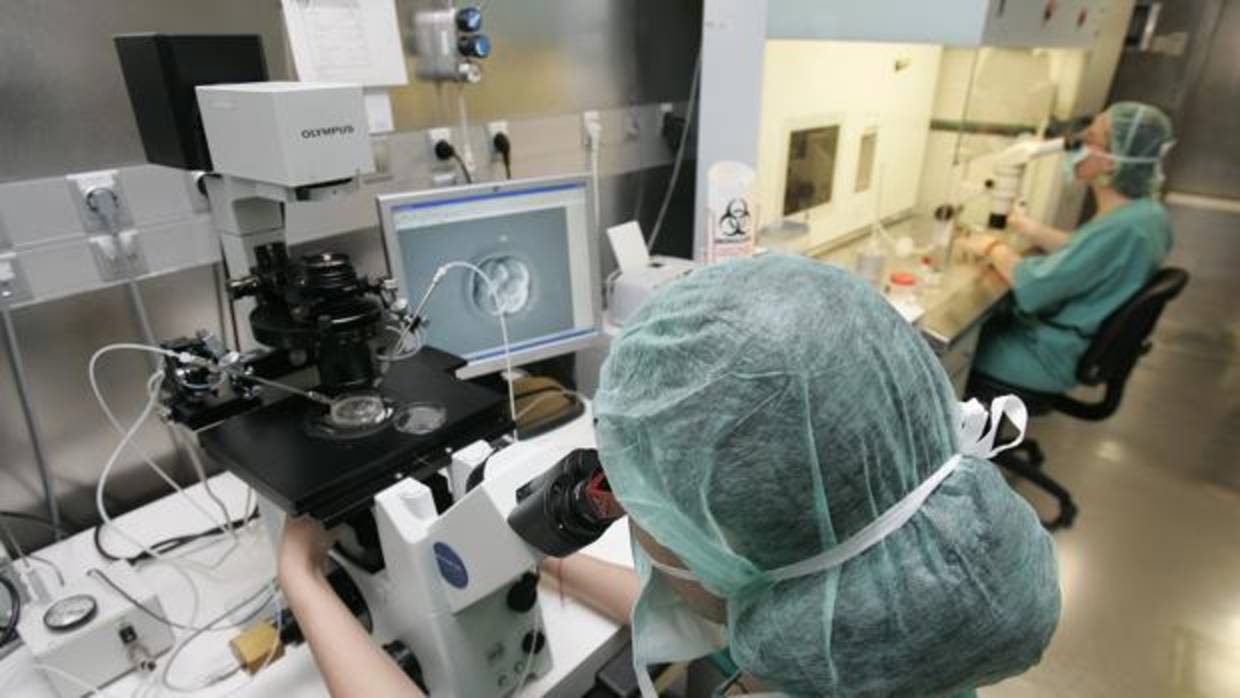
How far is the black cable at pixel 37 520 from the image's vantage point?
112 centimetres

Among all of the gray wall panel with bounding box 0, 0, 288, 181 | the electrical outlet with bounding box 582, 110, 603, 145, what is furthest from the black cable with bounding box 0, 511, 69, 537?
the electrical outlet with bounding box 582, 110, 603, 145

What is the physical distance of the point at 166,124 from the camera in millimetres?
870

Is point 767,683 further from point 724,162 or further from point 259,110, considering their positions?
point 724,162

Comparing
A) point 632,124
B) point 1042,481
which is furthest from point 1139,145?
point 632,124

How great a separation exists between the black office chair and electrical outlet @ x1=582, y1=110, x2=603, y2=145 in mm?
1566

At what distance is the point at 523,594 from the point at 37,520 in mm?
978

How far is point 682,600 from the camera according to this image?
2.26ft

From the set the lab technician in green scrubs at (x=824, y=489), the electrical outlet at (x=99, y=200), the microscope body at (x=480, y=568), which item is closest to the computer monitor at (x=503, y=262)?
the electrical outlet at (x=99, y=200)

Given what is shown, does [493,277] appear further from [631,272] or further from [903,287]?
[903,287]

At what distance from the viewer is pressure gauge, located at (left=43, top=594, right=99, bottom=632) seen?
0.83 meters

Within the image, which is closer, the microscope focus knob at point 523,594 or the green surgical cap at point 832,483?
the green surgical cap at point 832,483

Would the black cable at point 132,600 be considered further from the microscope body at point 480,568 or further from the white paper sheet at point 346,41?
the white paper sheet at point 346,41

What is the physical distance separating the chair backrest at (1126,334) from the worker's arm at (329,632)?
2.21 metres

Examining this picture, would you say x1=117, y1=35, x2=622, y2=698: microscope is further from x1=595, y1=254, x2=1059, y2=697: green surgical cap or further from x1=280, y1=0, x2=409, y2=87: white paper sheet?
x1=280, y1=0, x2=409, y2=87: white paper sheet
